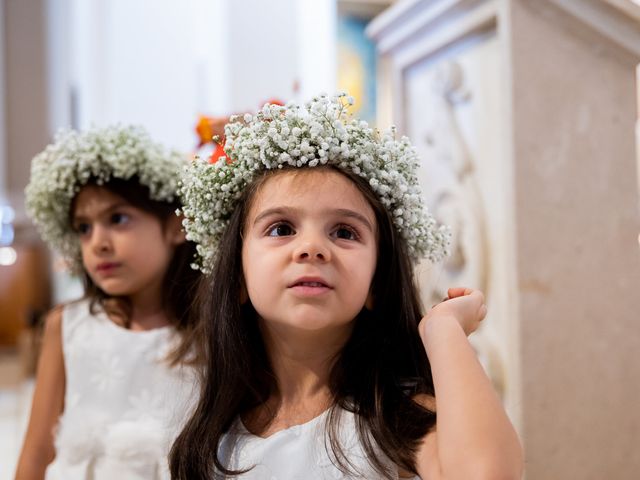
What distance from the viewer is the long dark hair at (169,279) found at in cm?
194

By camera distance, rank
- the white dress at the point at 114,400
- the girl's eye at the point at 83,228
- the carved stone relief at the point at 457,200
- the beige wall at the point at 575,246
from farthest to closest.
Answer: the carved stone relief at the point at 457,200 → the girl's eye at the point at 83,228 → the white dress at the point at 114,400 → the beige wall at the point at 575,246

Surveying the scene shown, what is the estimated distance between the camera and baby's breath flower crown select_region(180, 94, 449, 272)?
4.39 ft

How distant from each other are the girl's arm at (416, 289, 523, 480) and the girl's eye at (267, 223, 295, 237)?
0.30m

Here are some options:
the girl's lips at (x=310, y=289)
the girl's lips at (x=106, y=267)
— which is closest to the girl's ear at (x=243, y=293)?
the girl's lips at (x=310, y=289)

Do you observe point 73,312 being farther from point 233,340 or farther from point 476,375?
point 476,375

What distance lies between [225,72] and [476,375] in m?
3.40

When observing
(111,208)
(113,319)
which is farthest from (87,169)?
(113,319)

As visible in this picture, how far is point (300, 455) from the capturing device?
1.34 m

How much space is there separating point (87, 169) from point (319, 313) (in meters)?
0.98

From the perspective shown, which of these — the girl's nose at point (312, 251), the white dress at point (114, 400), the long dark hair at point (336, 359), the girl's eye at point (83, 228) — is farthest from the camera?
the girl's eye at point (83, 228)

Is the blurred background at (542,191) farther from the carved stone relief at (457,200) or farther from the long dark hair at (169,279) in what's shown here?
the long dark hair at (169,279)

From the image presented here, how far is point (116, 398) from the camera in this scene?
6.38ft

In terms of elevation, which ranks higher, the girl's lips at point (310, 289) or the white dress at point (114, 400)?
the girl's lips at point (310, 289)

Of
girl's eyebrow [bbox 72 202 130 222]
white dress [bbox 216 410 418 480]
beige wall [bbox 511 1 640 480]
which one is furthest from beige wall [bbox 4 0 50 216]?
white dress [bbox 216 410 418 480]
